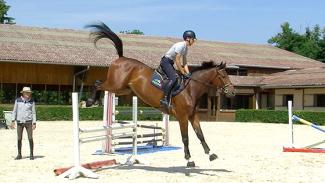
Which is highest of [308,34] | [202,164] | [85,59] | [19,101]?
[308,34]

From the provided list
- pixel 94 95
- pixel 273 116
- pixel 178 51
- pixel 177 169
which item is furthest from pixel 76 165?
pixel 273 116

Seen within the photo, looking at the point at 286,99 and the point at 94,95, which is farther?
the point at 286,99

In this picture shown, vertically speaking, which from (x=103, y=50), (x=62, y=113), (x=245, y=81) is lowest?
(x=62, y=113)

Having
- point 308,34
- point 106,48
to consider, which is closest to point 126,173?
point 106,48

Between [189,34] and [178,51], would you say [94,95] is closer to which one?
[178,51]

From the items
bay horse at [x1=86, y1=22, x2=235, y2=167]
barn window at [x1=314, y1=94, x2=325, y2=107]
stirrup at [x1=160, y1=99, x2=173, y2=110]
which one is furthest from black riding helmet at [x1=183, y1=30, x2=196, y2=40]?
barn window at [x1=314, y1=94, x2=325, y2=107]

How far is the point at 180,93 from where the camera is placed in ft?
34.4

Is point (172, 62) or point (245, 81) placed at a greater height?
point (245, 81)

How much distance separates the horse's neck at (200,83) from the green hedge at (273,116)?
24.5 m

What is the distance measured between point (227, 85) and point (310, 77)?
1227 inches

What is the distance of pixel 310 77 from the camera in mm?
40156

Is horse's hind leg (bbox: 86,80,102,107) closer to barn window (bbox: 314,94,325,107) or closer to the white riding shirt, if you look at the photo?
the white riding shirt

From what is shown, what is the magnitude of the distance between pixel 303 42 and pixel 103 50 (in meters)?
39.4

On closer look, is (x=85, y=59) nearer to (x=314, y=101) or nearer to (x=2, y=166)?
(x=314, y=101)
